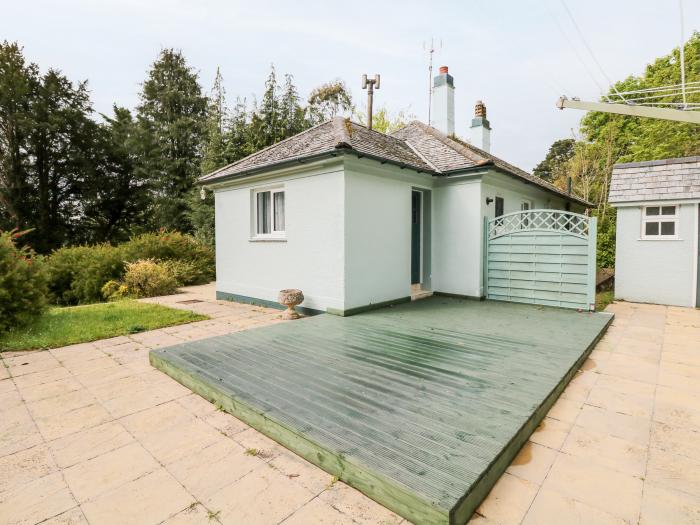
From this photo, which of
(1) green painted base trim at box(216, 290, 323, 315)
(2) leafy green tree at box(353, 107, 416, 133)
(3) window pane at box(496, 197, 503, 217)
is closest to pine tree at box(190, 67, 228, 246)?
(1) green painted base trim at box(216, 290, 323, 315)

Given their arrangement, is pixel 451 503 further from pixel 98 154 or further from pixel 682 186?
pixel 98 154

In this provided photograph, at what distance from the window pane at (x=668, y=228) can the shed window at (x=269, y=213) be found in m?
9.64

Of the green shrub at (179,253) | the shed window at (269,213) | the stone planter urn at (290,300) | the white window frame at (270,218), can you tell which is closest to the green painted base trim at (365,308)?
the stone planter urn at (290,300)

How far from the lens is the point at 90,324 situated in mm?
6500

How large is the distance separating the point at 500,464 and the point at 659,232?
32.4 ft

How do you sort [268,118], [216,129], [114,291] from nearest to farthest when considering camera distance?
[114,291] < [216,129] < [268,118]

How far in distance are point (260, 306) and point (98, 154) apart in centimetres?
2168

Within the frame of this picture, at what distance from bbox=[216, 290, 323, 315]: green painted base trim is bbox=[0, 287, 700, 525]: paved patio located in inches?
133

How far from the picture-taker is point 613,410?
10.8ft

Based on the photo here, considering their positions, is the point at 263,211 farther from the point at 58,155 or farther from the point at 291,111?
the point at 58,155

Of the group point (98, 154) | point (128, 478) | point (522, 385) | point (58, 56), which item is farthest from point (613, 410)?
point (58, 56)

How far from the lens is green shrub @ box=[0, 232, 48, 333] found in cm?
568

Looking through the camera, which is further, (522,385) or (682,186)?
(682,186)

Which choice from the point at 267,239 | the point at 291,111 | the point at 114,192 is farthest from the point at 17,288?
the point at 114,192
